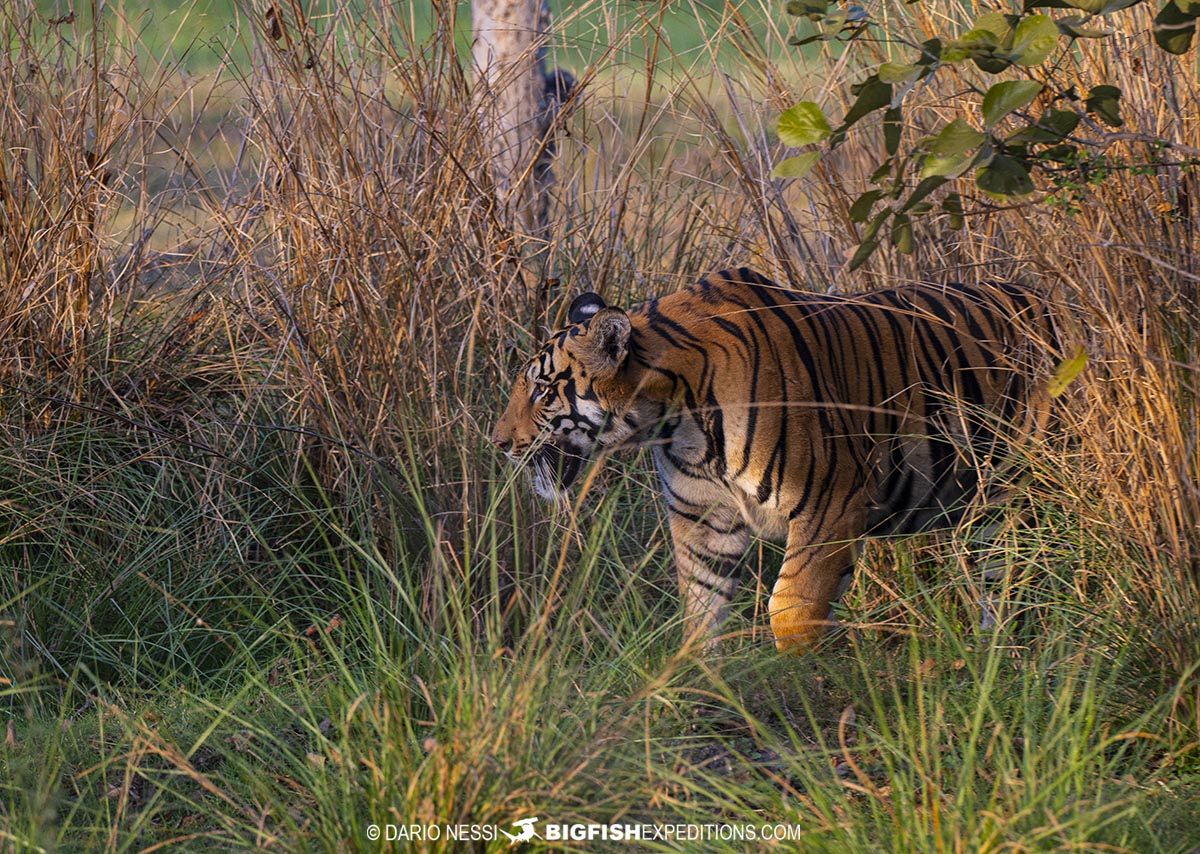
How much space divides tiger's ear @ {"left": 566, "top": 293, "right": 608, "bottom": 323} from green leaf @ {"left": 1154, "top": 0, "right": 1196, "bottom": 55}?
5.44ft

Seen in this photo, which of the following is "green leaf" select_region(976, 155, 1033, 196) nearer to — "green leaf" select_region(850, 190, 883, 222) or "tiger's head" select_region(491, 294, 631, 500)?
"green leaf" select_region(850, 190, 883, 222)

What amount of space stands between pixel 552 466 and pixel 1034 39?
1.80 meters

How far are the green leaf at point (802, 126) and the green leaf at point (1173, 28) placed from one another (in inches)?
25.0

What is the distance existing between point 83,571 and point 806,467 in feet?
6.91

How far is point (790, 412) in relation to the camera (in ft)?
12.1

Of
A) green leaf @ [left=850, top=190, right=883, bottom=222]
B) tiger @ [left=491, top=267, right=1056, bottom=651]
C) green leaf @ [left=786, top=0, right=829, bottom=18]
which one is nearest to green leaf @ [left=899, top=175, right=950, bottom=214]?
green leaf @ [left=850, top=190, right=883, bottom=222]

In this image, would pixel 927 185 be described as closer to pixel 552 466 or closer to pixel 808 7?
pixel 808 7

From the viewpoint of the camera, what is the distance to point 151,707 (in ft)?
11.0

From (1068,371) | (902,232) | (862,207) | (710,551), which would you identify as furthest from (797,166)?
(710,551)

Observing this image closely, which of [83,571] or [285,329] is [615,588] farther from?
[83,571]

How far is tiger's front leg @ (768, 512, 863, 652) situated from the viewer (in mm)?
3670

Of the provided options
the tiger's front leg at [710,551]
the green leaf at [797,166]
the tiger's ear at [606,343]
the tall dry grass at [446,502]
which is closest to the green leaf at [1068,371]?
the tall dry grass at [446,502]

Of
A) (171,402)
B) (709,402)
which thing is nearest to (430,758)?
(709,402)

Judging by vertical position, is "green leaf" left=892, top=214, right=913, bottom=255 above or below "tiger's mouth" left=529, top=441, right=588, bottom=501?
above
